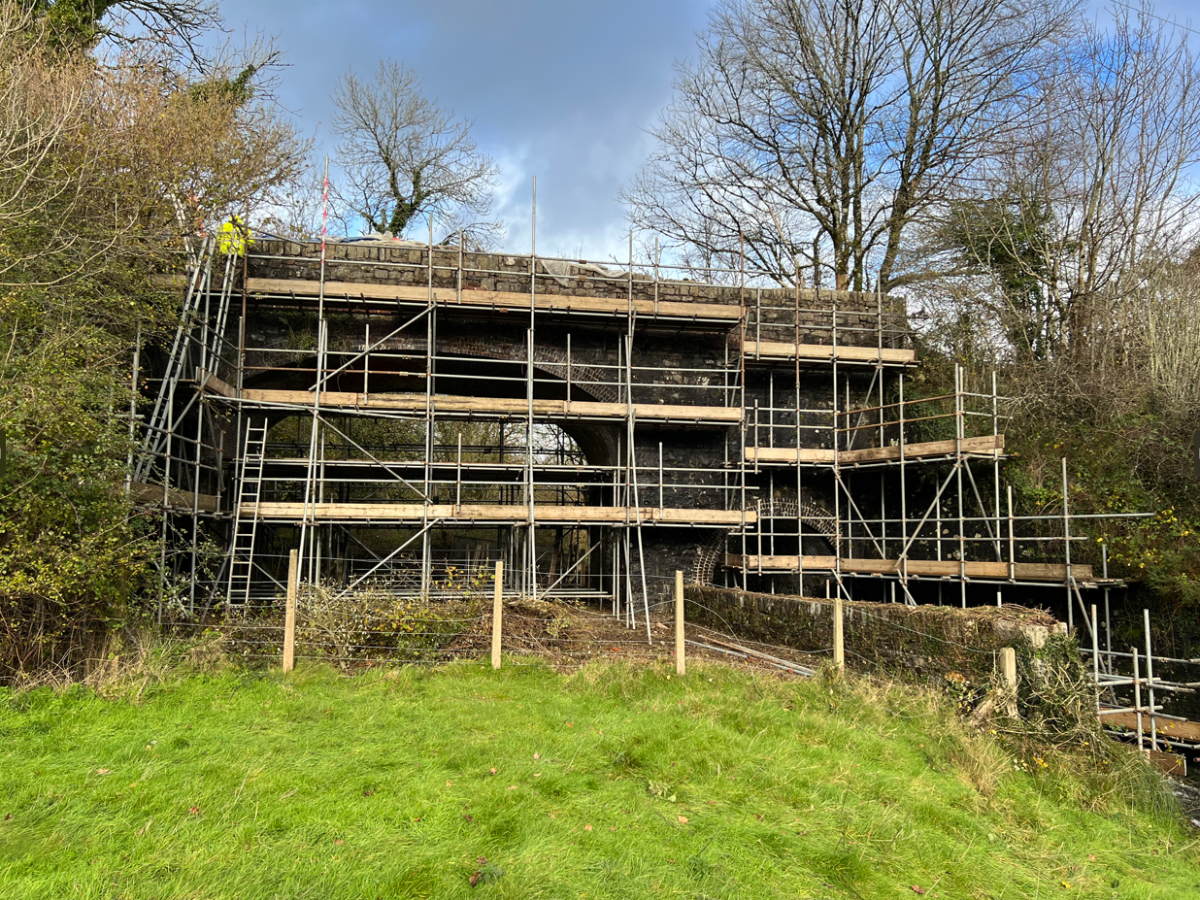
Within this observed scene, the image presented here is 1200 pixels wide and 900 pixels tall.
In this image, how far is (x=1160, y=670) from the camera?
954cm

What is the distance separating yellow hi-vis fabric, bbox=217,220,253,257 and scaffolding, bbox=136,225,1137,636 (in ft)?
0.95

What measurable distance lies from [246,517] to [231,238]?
417 cm

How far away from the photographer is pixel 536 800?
445 cm

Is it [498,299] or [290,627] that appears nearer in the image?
[290,627]

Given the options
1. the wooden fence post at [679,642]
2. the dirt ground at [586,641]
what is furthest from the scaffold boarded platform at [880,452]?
the wooden fence post at [679,642]

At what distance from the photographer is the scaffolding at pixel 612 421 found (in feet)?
36.8

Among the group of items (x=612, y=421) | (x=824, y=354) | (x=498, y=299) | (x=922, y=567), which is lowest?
(x=922, y=567)

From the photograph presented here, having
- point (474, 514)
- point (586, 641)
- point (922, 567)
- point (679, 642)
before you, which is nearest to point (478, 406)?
point (474, 514)

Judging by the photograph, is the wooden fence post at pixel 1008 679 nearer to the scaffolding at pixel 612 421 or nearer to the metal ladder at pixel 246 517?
the scaffolding at pixel 612 421

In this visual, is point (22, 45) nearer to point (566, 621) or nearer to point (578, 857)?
point (566, 621)

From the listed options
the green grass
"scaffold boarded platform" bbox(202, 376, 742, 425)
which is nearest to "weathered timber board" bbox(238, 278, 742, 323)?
"scaffold boarded platform" bbox(202, 376, 742, 425)

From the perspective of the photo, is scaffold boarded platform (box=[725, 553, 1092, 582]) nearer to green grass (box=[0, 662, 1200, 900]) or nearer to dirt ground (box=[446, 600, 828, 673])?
dirt ground (box=[446, 600, 828, 673])

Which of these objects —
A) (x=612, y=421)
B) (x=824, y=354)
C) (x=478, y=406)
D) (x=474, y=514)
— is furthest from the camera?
(x=824, y=354)

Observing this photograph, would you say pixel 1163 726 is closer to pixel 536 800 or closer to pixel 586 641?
pixel 586 641
